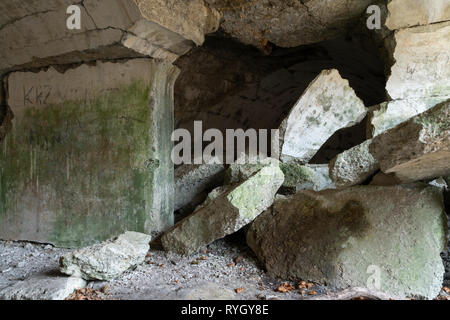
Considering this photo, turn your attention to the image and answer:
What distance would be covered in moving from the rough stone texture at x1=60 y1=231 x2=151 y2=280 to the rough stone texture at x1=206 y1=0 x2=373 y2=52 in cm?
233

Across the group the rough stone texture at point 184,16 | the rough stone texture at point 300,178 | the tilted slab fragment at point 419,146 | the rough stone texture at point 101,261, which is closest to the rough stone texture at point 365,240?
the tilted slab fragment at point 419,146

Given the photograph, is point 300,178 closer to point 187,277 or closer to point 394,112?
point 394,112

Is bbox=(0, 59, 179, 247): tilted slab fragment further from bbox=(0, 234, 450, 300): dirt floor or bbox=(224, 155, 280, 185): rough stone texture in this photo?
bbox=(224, 155, 280, 185): rough stone texture

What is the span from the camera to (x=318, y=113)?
4129mm

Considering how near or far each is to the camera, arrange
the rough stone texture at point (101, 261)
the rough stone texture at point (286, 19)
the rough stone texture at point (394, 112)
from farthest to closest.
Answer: the rough stone texture at point (286, 19)
the rough stone texture at point (394, 112)
the rough stone texture at point (101, 261)

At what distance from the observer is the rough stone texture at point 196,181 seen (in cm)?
402

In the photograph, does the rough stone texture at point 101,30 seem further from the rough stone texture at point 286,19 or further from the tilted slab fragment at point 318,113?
the tilted slab fragment at point 318,113

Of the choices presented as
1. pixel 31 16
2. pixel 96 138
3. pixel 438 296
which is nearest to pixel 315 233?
pixel 438 296

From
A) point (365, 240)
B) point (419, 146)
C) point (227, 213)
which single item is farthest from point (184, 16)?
point (365, 240)

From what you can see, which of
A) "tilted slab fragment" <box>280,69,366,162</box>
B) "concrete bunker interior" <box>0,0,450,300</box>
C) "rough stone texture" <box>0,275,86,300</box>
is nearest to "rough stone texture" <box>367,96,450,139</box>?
"concrete bunker interior" <box>0,0,450,300</box>

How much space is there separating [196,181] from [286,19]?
1846 millimetres

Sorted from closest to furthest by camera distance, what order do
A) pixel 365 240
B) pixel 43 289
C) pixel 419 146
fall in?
pixel 419 146, pixel 43 289, pixel 365 240

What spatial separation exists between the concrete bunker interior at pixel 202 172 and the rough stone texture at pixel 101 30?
16mm
